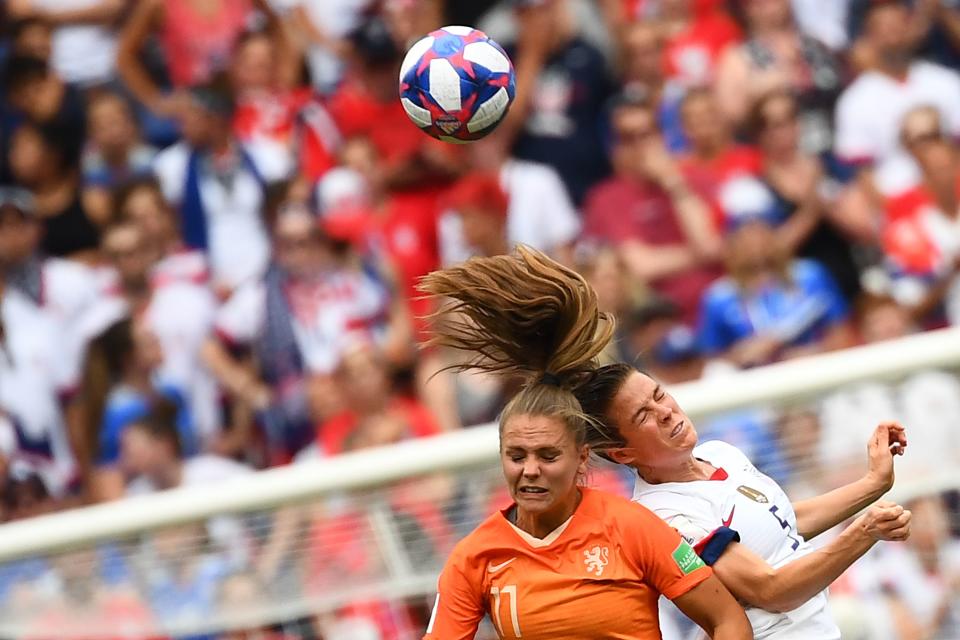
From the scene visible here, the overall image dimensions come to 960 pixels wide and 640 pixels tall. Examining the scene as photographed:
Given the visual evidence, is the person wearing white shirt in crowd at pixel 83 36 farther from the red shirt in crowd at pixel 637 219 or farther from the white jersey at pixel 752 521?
the white jersey at pixel 752 521

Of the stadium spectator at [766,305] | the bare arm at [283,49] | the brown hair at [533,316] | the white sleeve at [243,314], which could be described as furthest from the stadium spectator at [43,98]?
the brown hair at [533,316]

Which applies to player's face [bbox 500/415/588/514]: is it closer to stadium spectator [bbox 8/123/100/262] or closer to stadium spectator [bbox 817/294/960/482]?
stadium spectator [bbox 817/294/960/482]

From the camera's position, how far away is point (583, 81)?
8.69 m

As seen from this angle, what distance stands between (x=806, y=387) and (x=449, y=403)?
2076 millimetres

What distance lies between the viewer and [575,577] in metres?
4.22

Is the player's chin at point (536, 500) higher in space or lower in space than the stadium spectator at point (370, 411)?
higher

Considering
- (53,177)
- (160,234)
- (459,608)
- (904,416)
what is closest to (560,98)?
(160,234)

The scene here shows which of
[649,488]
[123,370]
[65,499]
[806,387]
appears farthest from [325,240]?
[649,488]

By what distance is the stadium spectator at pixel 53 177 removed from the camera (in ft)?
29.7

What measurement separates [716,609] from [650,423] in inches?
20.1

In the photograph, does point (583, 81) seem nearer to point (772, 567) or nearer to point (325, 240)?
point (325, 240)

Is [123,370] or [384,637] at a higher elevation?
[123,370]

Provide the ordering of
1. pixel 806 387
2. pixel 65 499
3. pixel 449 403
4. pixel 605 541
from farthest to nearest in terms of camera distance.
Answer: pixel 65 499
pixel 449 403
pixel 806 387
pixel 605 541

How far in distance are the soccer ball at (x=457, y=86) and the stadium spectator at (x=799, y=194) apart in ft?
9.97
